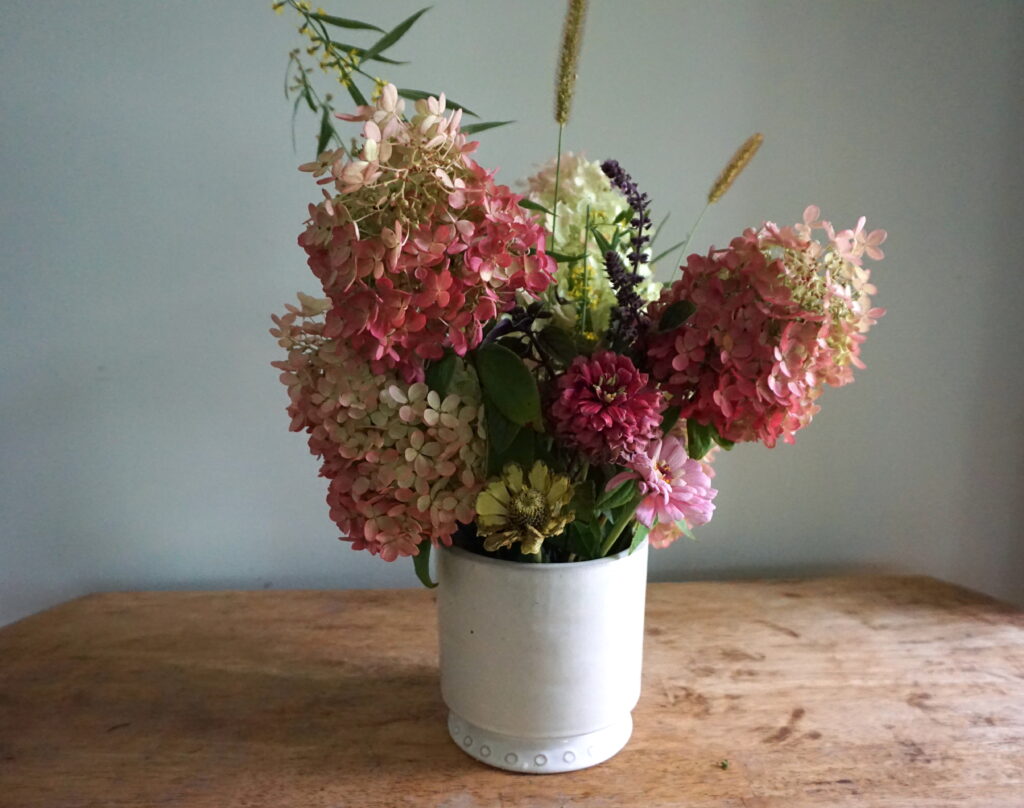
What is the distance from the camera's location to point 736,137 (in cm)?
105

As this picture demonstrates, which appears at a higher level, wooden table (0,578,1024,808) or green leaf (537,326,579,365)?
green leaf (537,326,579,365)

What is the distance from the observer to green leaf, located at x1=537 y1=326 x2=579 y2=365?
60cm

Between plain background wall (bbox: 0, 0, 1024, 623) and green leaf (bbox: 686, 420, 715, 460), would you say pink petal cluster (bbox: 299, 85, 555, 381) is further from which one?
plain background wall (bbox: 0, 0, 1024, 623)

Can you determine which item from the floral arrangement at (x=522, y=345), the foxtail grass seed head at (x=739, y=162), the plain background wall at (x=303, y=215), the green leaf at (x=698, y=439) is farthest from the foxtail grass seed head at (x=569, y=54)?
the plain background wall at (x=303, y=215)

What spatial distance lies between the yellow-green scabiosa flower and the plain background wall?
0.51 meters

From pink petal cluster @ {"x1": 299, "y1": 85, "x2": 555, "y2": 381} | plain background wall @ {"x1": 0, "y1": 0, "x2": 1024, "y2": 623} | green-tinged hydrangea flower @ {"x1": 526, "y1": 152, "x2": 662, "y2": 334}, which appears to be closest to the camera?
pink petal cluster @ {"x1": 299, "y1": 85, "x2": 555, "y2": 381}

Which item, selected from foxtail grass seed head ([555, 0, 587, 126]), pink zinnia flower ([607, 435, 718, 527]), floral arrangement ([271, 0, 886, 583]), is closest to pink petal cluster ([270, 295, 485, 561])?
floral arrangement ([271, 0, 886, 583])

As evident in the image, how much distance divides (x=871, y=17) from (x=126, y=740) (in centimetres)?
116

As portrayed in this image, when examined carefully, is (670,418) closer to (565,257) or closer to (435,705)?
(565,257)

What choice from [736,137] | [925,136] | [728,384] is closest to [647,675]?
[728,384]

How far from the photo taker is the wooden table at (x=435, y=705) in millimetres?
661

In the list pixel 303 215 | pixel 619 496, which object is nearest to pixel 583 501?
pixel 619 496

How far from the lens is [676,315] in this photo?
596 millimetres

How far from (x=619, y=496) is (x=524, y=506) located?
0.08m
